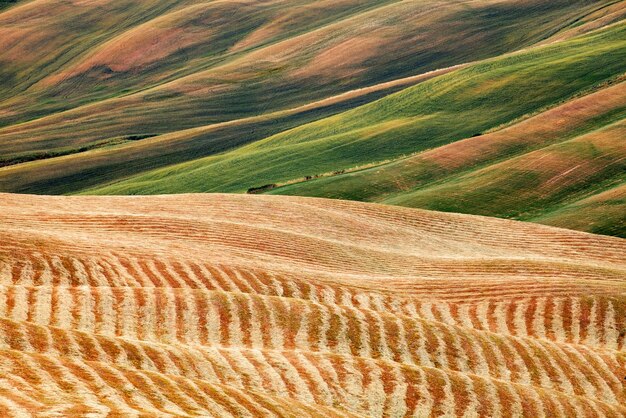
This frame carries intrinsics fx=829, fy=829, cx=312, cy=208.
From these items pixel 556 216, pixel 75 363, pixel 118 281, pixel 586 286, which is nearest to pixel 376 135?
pixel 556 216

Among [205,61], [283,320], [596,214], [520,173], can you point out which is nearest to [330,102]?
[205,61]

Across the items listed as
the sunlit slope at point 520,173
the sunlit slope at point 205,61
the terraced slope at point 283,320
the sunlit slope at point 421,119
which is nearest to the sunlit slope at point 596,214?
the sunlit slope at point 520,173

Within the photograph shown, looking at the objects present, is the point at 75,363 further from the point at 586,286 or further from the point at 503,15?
the point at 503,15

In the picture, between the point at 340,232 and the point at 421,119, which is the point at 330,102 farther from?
the point at 340,232

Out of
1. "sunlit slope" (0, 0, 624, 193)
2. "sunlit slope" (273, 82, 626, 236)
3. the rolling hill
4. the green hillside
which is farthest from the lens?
"sunlit slope" (0, 0, 624, 193)

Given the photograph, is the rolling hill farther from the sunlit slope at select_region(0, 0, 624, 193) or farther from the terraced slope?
the terraced slope

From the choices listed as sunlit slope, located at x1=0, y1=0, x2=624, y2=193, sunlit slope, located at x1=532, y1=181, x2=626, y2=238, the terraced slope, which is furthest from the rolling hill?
the terraced slope

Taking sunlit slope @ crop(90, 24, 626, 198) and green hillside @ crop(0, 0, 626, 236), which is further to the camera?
sunlit slope @ crop(90, 24, 626, 198)
